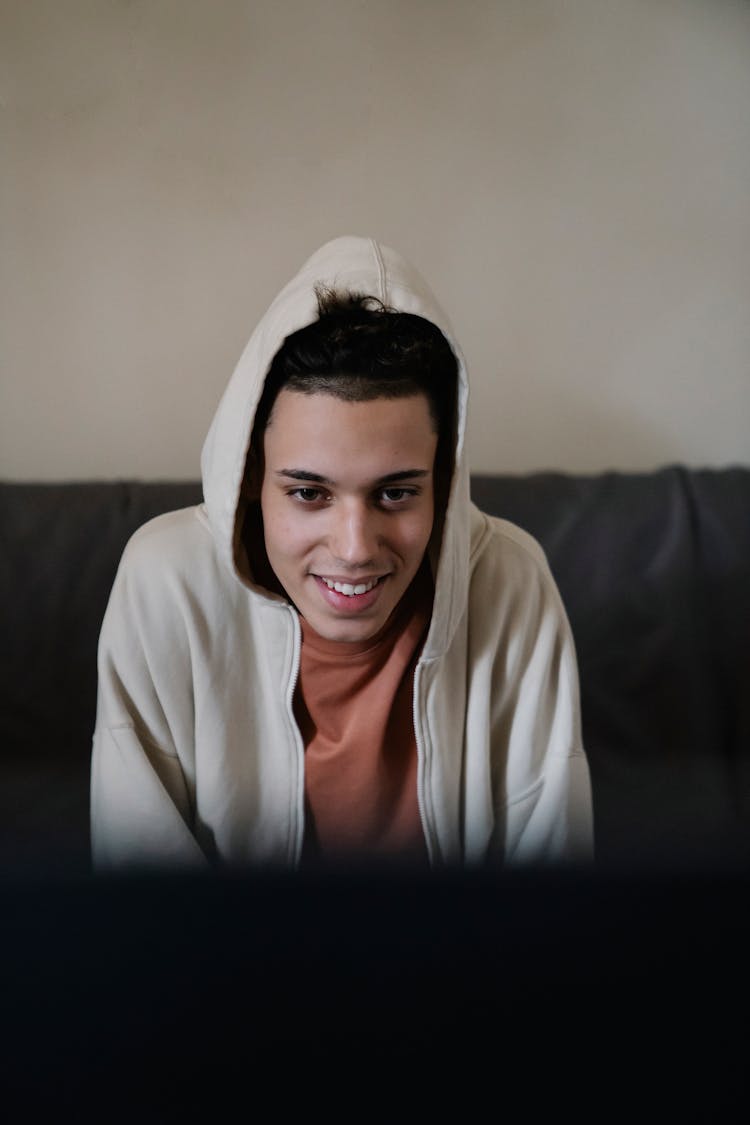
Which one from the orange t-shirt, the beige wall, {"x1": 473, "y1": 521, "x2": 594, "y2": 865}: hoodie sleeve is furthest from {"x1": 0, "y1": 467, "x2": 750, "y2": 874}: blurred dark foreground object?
the orange t-shirt

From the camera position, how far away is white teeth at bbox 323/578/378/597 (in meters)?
1.13

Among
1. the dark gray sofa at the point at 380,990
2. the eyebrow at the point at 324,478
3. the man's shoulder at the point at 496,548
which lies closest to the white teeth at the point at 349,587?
the eyebrow at the point at 324,478

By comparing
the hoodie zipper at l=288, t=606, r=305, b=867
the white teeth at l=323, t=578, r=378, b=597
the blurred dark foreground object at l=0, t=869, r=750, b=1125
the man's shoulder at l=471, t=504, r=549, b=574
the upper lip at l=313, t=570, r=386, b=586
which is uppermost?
the man's shoulder at l=471, t=504, r=549, b=574

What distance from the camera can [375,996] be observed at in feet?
0.96

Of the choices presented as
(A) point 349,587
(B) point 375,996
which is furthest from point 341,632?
(B) point 375,996

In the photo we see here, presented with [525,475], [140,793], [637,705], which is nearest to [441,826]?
[140,793]

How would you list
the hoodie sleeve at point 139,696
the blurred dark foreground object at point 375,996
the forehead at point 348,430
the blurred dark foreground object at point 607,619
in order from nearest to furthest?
the blurred dark foreground object at point 375,996 < the forehead at point 348,430 < the hoodie sleeve at point 139,696 < the blurred dark foreground object at point 607,619

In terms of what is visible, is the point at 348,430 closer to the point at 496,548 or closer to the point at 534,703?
the point at 496,548

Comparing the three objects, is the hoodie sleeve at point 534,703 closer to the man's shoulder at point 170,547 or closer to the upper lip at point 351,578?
the upper lip at point 351,578

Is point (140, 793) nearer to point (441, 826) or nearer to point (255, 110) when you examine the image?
point (441, 826)

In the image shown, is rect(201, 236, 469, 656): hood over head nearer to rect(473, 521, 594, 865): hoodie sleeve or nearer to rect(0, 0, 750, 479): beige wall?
rect(473, 521, 594, 865): hoodie sleeve

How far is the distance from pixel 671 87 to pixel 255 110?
738 millimetres

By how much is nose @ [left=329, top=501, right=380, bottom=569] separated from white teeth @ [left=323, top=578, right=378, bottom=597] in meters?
0.03

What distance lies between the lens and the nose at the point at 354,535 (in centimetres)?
108
